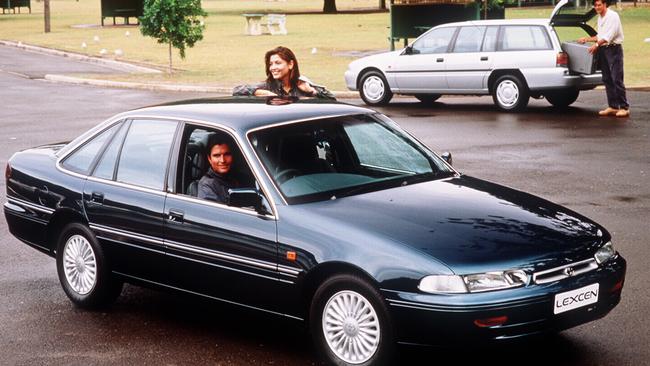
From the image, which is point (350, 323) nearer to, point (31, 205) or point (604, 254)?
point (604, 254)

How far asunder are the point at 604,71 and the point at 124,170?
1222cm

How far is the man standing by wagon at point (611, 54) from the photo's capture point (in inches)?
689

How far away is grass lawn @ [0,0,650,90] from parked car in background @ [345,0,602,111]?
2.65 meters

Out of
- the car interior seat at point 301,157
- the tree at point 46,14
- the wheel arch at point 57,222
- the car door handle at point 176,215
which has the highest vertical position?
the tree at point 46,14

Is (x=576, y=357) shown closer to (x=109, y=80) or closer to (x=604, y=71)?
(x=604, y=71)

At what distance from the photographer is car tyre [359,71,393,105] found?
2031 cm

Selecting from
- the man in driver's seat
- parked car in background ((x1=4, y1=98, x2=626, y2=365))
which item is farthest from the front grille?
the man in driver's seat

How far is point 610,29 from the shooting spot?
1745 cm

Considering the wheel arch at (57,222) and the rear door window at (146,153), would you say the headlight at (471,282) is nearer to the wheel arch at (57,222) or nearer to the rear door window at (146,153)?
the rear door window at (146,153)

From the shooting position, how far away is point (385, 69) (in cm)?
2016

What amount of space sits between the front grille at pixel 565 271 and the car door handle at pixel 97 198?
9.66ft

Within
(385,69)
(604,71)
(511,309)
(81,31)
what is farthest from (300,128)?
(81,31)

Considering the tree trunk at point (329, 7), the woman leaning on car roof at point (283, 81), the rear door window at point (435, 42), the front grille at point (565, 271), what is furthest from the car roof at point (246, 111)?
the tree trunk at point (329, 7)

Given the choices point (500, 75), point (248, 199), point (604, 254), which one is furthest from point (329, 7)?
point (604, 254)
